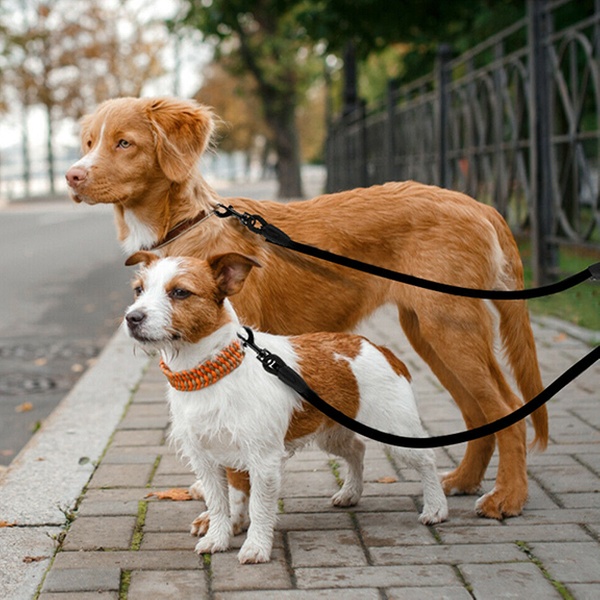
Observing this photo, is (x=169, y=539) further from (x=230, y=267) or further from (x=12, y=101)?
(x=12, y=101)

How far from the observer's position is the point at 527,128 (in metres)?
12.3

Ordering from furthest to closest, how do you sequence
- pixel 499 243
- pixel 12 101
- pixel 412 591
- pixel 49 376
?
1. pixel 12 101
2. pixel 49 376
3. pixel 499 243
4. pixel 412 591

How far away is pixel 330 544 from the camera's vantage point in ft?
12.5

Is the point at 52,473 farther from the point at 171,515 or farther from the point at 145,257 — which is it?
the point at 145,257

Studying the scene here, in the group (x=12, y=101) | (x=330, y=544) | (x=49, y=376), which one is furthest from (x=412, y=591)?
(x=12, y=101)

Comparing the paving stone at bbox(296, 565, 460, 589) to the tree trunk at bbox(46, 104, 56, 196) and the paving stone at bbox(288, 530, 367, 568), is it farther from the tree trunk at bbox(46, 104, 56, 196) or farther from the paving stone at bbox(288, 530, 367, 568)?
the tree trunk at bbox(46, 104, 56, 196)

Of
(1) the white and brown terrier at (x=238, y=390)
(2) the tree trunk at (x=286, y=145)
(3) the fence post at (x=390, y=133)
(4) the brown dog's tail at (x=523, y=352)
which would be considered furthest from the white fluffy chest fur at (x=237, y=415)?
(2) the tree trunk at (x=286, y=145)

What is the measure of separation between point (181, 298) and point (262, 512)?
871mm

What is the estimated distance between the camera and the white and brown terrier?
11.3 ft

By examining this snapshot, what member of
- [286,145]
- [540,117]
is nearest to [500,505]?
[540,117]

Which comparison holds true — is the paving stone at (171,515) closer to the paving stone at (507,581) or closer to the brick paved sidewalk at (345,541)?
the brick paved sidewalk at (345,541)

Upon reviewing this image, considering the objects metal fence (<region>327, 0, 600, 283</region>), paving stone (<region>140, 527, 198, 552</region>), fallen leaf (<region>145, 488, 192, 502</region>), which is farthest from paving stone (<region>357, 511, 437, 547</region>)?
metal fence (<region>327, 0, 600, 283</region>)

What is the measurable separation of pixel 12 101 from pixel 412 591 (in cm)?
5208

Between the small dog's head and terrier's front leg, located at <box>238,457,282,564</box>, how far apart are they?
56 centimetres
